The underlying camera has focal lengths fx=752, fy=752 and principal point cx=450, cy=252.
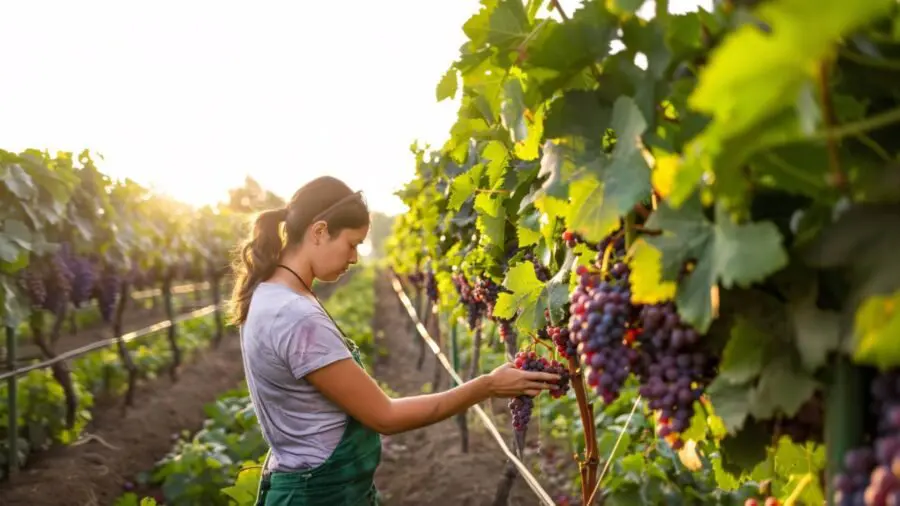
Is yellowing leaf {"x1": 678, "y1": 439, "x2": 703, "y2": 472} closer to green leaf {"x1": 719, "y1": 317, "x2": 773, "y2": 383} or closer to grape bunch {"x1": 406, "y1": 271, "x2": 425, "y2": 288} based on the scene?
green leaf {"x1": 719, "y1": 317, "x2": 773, "y2": 383}

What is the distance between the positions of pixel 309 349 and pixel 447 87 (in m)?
0.99

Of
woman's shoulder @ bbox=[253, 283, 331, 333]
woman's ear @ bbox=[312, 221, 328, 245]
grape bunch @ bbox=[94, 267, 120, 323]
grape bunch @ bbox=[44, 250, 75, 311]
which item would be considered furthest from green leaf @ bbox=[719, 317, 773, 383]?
grape bunch @ bbox=[94, 267, 120, 323]

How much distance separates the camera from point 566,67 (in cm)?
144

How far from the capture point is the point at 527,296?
7.30 feet

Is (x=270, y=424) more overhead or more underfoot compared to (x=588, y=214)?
more underfoot

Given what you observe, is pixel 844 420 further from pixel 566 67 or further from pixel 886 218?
pixel 566 67

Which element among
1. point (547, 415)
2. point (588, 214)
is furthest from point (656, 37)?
point (547, 415)

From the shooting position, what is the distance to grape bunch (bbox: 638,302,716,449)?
1240 millimetres

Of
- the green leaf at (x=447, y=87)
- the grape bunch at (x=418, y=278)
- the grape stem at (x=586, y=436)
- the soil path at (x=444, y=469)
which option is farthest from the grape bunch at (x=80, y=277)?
the grape stem at (x=586, y=436)

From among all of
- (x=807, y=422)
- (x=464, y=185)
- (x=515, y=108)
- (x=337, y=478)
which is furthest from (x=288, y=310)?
(x=807, y=422)

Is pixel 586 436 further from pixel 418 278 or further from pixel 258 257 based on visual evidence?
pixel 418 278

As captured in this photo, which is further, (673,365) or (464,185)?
(464,185)

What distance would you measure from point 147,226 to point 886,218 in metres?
9.67

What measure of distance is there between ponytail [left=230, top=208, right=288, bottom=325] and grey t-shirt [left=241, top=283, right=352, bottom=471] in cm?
16
